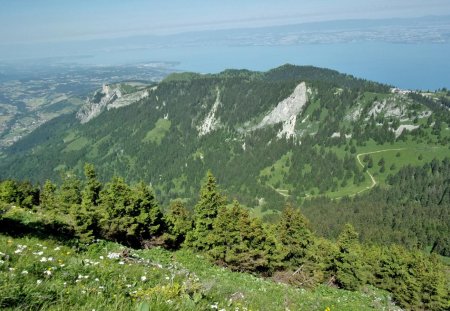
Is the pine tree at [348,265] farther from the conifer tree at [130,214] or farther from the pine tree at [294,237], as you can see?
the conifer tree at [130,214]

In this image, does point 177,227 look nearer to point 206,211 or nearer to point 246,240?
point 206,211

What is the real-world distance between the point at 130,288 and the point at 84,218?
33831 millimetres

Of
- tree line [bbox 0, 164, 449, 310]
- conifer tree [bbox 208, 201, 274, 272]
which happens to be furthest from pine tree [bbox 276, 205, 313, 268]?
conifer tree [bbox 208, 201, 274, 272]

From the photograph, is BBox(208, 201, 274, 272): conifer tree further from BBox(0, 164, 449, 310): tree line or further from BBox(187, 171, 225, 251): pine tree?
A: BBox(187, 171, 225, 251): pine tree

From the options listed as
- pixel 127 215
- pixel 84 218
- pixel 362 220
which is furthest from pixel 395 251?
pixel 362 220

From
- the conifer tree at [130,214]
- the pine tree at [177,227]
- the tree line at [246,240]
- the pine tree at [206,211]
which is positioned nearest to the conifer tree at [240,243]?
the tree line at [246,240]

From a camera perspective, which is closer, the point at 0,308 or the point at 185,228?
the point at 0,308

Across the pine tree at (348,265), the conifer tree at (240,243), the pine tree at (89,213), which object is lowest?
the pine tree at (348,265)

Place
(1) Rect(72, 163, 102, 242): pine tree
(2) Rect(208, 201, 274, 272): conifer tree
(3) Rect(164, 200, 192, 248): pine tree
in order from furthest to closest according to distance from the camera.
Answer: (3) Rect(164, 200, 192, 248): pine tree, (2) Rect(208, 201, 274, 272): conifer tree, (1) Rect(72, 163, 102, 242): pine tree

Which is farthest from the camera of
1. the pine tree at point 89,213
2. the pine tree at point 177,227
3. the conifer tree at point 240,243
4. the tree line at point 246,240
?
the pine tree at point 177,227

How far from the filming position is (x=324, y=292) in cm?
3234

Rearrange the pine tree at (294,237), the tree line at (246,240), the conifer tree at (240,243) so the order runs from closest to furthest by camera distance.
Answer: the conifer tree at (240,243)
the tree line at (246,240)
the pine tree at (294,237)

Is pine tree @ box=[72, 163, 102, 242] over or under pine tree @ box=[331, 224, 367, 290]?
over

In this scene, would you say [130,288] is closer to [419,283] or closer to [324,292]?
[324,292]
